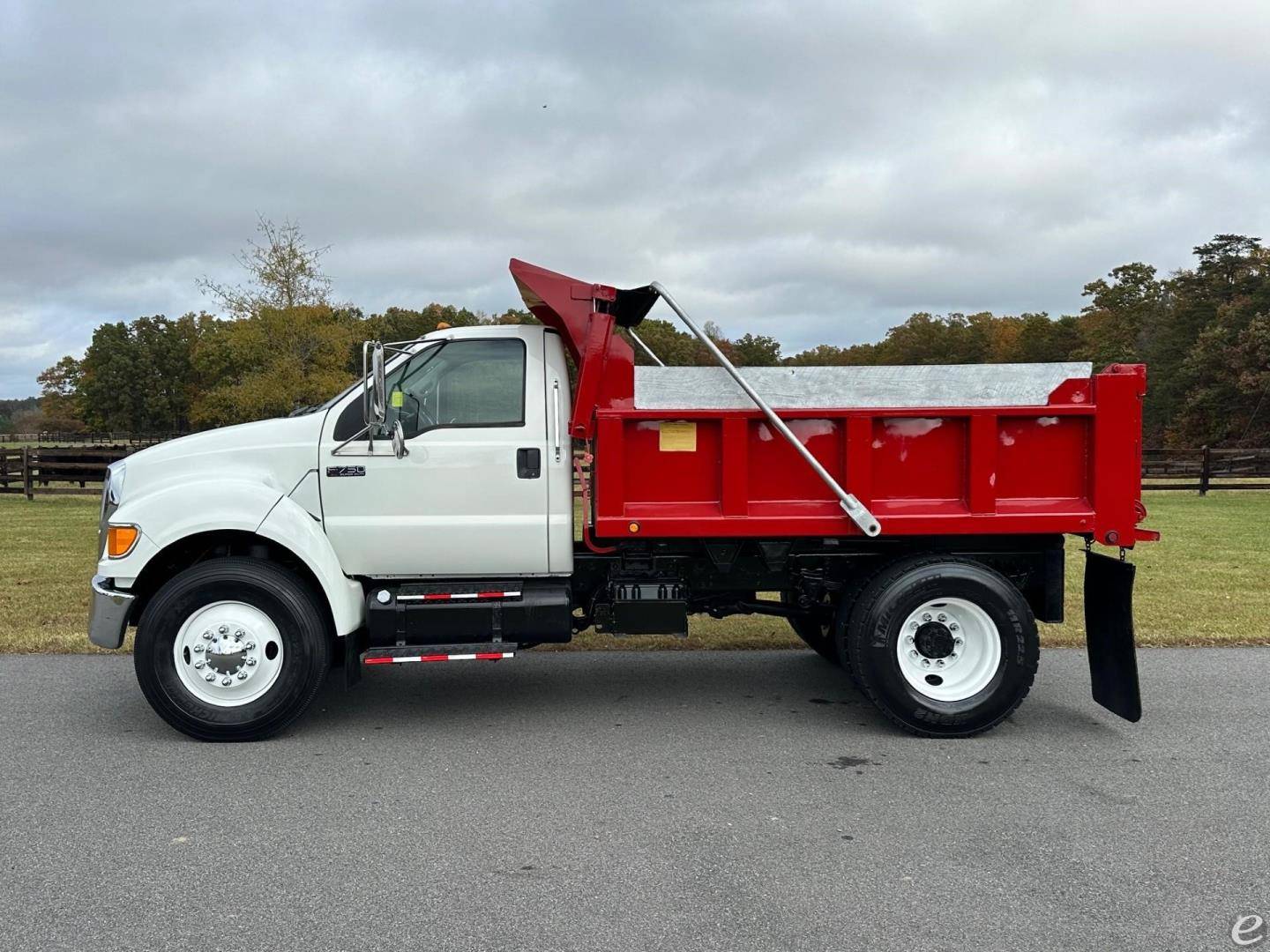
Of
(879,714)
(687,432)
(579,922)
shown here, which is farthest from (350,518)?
(879,714)

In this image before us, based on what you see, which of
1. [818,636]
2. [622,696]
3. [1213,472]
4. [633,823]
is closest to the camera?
[633,823]

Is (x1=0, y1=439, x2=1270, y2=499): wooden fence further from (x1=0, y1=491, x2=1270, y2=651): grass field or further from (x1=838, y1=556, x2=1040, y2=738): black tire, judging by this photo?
(x1=838, y1=556, x2=1040, y2=738): black tire

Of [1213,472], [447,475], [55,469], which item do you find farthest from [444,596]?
[1213,472]

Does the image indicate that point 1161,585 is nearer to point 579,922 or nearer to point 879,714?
point 879,714

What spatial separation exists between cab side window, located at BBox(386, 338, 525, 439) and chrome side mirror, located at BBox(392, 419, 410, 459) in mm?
101

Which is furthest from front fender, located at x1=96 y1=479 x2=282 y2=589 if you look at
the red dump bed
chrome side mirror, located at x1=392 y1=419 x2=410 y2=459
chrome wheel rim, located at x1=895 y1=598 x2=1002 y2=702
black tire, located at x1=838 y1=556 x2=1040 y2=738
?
chrome wheel rim, located at x1=895 y1=598 x2=1002 y2=702

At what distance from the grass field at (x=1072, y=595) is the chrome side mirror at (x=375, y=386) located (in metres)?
3.02

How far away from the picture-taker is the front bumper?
5395 millimetres

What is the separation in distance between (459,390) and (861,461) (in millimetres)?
2270

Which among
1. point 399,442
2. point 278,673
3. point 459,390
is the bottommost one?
point 278,673

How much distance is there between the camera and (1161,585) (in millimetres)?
10242

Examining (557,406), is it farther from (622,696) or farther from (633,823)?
(633,823)

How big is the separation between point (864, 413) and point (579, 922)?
10.0ft

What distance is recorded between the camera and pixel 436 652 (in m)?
5.37
